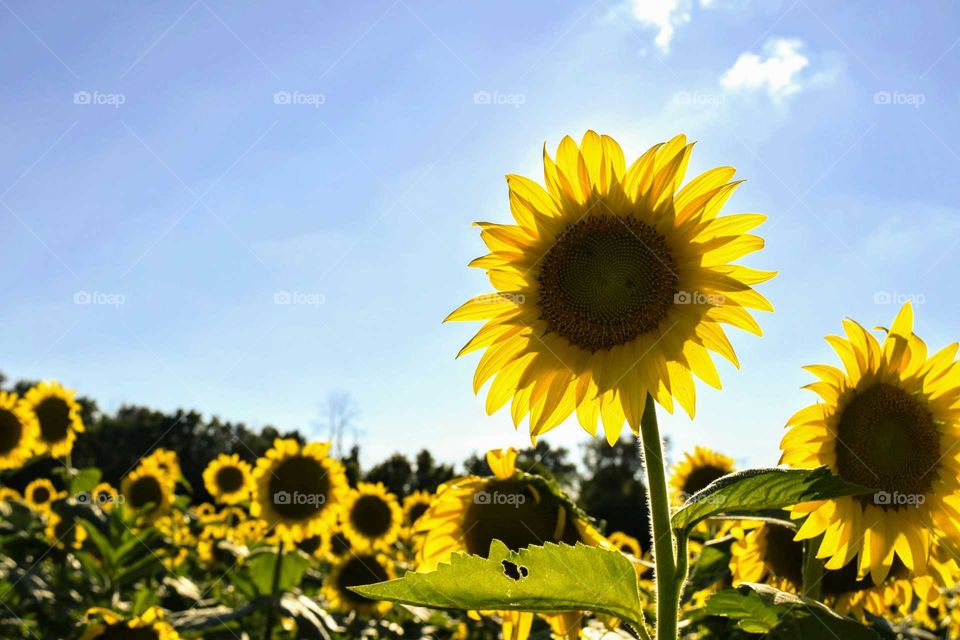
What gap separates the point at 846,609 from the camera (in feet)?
10.7

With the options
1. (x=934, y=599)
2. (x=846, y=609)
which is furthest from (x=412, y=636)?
(x=934, y=599)

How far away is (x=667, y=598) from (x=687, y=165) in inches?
53.6

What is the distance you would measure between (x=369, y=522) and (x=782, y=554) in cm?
642

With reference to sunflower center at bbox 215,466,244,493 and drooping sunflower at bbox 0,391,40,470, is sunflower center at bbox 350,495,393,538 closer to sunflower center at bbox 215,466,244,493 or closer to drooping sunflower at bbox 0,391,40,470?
sunflower center at bbox 215,466,244,493

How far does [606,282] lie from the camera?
2523 millimetres

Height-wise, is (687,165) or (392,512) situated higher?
(687,165)

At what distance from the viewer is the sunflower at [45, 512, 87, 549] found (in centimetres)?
812

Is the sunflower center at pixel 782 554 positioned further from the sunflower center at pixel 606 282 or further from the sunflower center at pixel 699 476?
the sunflower center at pixel 699 476

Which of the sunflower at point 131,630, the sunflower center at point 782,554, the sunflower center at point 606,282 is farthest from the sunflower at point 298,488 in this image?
the sunflower center at point 606,282

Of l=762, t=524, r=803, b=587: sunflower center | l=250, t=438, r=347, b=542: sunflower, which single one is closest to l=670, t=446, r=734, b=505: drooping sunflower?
l=762, t=524, r=803, b=587: sunflower center

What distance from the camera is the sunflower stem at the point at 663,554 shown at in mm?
1725

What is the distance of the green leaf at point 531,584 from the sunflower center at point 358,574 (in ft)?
21.7

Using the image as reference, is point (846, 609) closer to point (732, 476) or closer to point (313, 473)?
point (732, 476)

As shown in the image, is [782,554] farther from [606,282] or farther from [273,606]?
[273,606]
